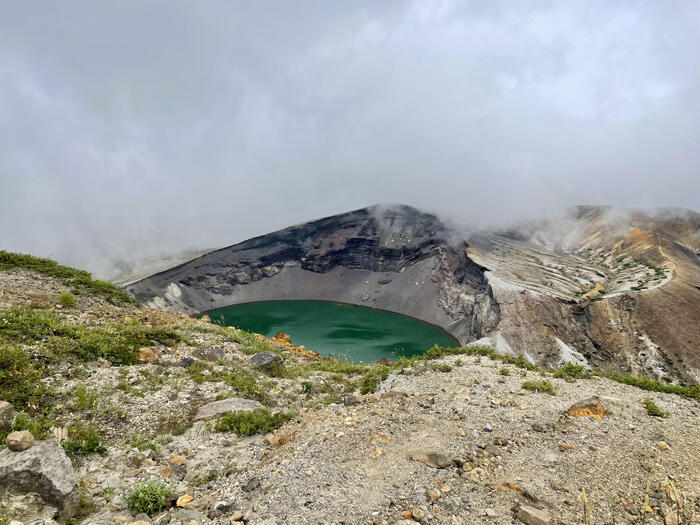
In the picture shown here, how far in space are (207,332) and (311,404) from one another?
8.78 metres

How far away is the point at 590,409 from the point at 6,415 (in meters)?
14.5

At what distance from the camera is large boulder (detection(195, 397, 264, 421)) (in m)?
9.57

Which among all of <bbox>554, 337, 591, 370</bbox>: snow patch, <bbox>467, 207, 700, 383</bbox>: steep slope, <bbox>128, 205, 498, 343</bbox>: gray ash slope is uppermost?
<bbox>128, 205, 498, 343</bbox>: gray ash slope

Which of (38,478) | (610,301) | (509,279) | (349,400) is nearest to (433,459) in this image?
(349,400)

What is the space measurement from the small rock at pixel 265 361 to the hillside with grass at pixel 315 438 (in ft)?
0.20

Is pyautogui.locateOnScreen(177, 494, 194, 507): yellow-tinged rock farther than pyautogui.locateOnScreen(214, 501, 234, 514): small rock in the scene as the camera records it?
Yes

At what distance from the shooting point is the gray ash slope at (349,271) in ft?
353

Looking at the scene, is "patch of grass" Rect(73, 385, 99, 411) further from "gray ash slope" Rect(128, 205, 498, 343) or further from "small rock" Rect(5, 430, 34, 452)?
"gray ash slope" Rect(128, 205, 498, 343)

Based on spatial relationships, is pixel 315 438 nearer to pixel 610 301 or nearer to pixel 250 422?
pixel 250 422

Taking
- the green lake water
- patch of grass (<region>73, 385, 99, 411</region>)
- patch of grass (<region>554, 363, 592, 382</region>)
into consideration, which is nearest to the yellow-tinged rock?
patch of grass (<region>73, 385, 99, 411</region>)

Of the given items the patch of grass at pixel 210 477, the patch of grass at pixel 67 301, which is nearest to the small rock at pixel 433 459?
the patch of grass at pixel 210 477

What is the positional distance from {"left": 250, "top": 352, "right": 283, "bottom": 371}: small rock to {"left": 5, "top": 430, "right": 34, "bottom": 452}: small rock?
804 centimetres

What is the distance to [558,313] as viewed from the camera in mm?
67438

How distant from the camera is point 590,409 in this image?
30.2ft
